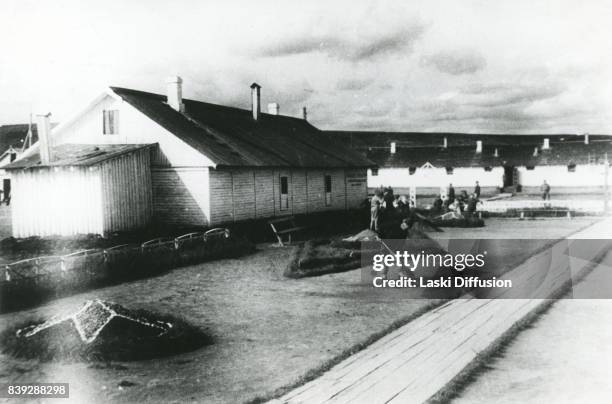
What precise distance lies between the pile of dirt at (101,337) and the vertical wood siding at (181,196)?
10.7m

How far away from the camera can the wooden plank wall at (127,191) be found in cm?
1669

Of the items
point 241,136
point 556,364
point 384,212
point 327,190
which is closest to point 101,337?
point 556,364

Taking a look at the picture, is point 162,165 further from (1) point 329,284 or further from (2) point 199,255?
(1) point 329,284

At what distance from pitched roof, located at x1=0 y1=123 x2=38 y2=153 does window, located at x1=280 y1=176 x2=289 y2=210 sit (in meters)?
40.9

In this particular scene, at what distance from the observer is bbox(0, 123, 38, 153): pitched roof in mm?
55406

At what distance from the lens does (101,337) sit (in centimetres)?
707

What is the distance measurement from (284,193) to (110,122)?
719cm

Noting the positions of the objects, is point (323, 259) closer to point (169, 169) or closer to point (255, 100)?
point (169, 169)

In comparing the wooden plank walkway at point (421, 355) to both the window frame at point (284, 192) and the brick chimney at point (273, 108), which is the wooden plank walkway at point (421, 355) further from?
the brick chimney at point (273, 108)

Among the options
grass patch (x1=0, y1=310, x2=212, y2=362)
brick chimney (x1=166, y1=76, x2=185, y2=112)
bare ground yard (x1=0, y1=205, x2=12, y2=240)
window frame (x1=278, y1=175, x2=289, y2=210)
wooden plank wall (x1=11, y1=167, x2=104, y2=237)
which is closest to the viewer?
grass patch (x1=0, y1=310, x2=212, y2=362)

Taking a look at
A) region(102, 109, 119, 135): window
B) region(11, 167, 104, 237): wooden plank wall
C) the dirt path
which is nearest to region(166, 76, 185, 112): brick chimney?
region(102, 109, 119, 135): window

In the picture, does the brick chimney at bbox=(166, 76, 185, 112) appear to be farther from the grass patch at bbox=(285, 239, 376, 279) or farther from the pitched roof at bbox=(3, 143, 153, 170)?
the grass patch at bbox=(285, 239, 376, 279)

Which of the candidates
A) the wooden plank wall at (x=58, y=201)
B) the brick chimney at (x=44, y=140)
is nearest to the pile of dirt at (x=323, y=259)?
the wooden plank wall at (x=58, y=201)

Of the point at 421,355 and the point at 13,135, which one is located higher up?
the point at 13,135
